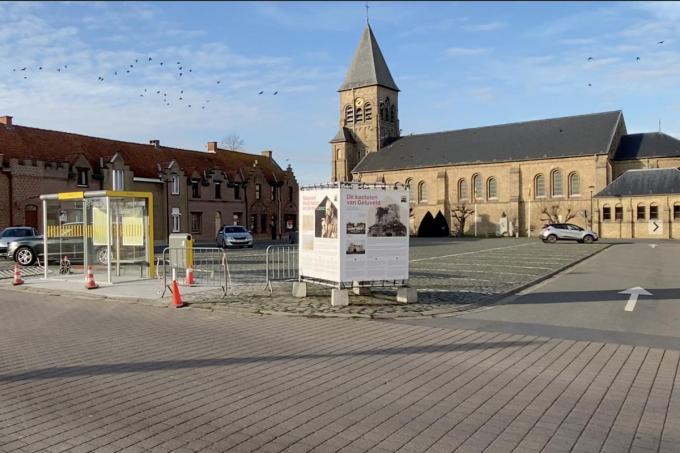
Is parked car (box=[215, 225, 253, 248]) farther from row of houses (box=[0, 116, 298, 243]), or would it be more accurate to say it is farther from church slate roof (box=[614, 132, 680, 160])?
church slate roof (box=[614, 132, 680, 160])

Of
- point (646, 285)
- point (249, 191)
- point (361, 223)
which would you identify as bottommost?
point (646, 285)

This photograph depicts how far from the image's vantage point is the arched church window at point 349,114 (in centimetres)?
9250

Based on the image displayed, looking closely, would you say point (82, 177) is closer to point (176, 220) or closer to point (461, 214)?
point (176, 220)

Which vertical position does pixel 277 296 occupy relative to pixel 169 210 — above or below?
below

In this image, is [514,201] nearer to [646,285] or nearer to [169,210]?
[169,210]

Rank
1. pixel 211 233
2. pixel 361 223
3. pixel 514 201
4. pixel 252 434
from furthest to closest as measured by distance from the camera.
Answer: pixel 514 201, pixel 211 233, pixel 361 223, pixel 252 434

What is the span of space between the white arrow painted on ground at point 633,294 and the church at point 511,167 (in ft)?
152

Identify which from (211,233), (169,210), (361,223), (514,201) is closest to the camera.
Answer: (361,223)

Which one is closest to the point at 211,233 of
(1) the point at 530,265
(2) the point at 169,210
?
(2) the point at 169,210

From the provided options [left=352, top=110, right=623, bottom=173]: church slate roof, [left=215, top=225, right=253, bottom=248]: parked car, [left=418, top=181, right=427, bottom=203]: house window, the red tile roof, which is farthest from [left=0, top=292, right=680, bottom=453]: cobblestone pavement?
→ [left=418, top=181, right=427, bottom=203]: house window

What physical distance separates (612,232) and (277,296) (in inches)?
2371

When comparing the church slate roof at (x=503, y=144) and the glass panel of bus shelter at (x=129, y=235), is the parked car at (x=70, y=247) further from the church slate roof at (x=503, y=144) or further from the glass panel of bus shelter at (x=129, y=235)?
the church slate roof at (x=503, y=144)

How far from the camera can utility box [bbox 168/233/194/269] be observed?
17125 mm

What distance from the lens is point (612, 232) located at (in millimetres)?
64250
